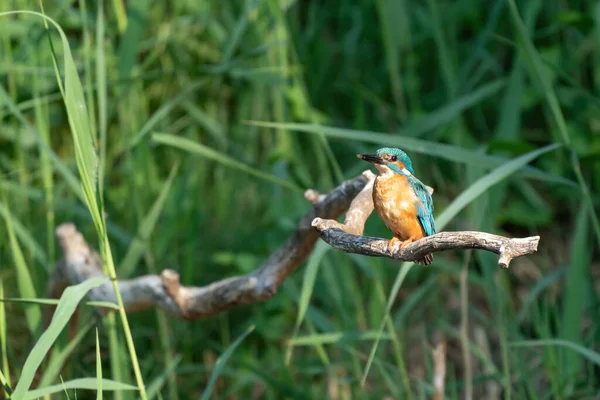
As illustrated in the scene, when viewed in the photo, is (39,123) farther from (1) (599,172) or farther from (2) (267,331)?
(1) (599,172)

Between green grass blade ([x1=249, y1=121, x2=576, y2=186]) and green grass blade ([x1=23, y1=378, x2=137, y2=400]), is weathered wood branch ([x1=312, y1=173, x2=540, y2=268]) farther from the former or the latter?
green grass blade ([x1=23, y1=378, x2=137, y2=400])

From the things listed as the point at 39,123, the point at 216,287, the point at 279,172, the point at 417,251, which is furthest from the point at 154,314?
the point at 417,251

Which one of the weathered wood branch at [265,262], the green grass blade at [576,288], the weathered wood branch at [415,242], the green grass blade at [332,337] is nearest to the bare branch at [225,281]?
the weathered wood branch at [265,262]

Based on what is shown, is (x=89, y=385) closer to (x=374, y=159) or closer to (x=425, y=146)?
(x=374, y=159)

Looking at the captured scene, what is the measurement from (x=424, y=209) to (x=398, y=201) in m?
0.08

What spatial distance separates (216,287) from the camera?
6.88 ft

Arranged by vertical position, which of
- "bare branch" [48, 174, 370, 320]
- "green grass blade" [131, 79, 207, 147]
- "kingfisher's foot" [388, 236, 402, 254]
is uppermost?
"green grass blade" [131, 79, 207, 147]

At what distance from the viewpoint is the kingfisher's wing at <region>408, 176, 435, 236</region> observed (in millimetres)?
1579

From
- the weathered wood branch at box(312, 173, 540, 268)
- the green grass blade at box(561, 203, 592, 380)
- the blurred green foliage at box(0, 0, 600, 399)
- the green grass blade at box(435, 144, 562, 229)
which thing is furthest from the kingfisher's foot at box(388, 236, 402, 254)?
the green grass blade at box(561, 203, 592, 380)

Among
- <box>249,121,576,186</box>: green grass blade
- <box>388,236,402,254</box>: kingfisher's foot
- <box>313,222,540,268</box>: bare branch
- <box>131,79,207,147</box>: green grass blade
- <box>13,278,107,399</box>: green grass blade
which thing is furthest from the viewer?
<box>131,79,207,147</box>: green grass blade

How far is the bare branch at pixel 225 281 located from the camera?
6.59ft

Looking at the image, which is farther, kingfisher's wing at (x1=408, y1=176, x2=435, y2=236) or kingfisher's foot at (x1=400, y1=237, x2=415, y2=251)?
kingfisher's wing at (x1=408, y1=176, x2=435, y2=236)

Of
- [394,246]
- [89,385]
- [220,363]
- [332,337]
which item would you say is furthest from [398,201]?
[332,337]

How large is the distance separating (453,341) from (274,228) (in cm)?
101
